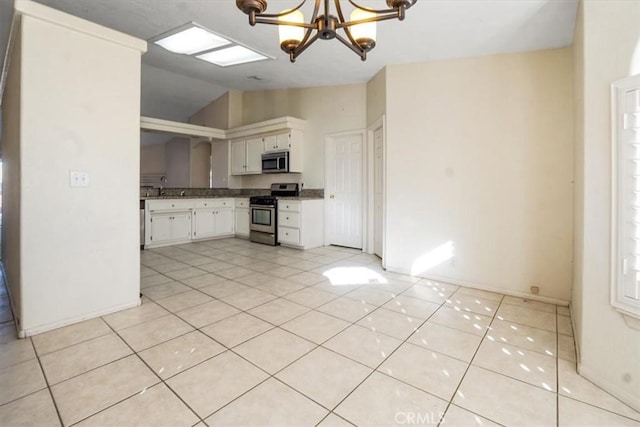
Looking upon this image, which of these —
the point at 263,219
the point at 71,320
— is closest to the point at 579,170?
the point at 71,320

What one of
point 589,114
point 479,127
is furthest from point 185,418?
point 479,127

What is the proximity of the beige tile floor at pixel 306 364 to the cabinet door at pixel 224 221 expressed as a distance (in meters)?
3.14

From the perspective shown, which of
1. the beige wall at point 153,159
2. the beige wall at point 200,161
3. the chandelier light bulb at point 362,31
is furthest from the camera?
the beige wall at point 153,159

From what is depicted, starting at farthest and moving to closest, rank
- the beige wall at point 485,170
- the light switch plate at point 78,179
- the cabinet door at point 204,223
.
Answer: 1. the cabinet door at point 204,223
2. the beige wall at point 485,170
3. the light switch plate at point 78,179

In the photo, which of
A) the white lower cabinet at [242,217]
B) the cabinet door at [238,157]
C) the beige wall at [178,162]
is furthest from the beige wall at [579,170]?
the beige wall at [178,162]

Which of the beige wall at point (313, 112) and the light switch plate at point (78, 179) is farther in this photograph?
the beige wall at point (313, 112)

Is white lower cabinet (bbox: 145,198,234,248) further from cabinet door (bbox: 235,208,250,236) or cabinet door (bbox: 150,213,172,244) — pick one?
cabinet door (bbox: 235,208,250,236)

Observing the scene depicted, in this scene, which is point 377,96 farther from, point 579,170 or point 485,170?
point 579,170

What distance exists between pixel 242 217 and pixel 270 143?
1667 millimetres

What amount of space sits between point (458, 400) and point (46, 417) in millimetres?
1988

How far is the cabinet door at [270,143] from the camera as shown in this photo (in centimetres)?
582

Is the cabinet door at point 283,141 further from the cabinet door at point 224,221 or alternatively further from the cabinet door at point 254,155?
the cabinet door at point 224,221

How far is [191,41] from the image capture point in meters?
3.73

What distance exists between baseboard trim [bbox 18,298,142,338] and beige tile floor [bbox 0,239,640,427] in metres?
0.07
